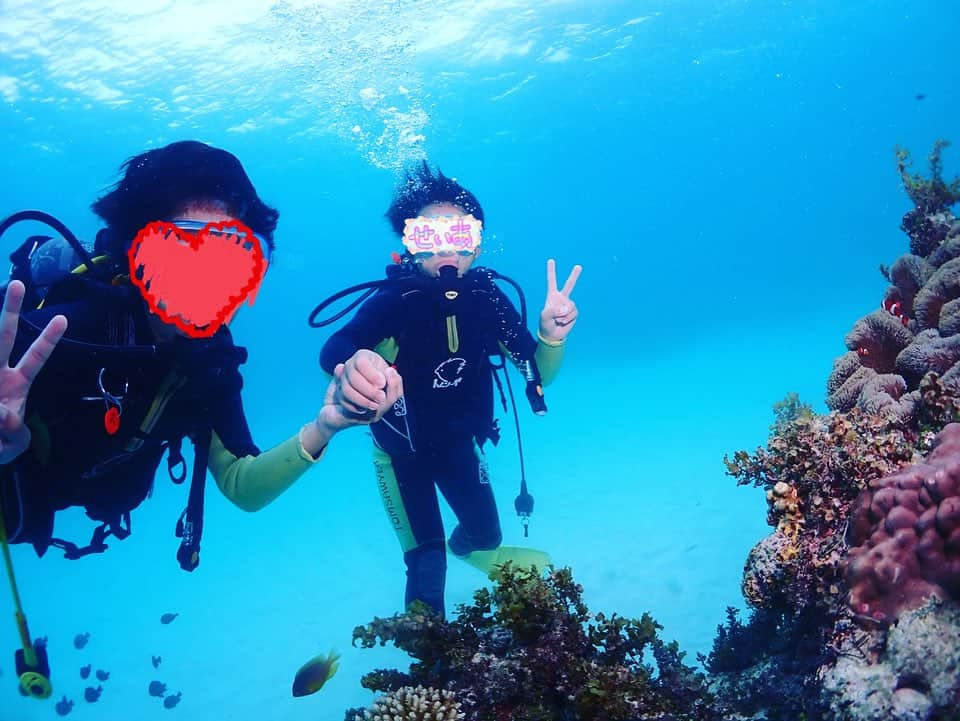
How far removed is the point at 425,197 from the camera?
6.41m

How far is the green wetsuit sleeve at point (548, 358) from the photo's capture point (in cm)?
646

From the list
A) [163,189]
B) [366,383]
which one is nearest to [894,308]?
[366,383]

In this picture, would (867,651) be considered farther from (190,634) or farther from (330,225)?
(330,225)

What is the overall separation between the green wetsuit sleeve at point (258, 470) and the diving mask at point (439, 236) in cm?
280

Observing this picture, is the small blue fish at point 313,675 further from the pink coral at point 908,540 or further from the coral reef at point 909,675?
the pink coral at point 908,540

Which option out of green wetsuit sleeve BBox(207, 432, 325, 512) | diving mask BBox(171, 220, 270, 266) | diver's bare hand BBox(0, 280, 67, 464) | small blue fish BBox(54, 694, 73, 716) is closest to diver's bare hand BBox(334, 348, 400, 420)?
green wetsuit sleeve BBox(207, 432, 325, 512)

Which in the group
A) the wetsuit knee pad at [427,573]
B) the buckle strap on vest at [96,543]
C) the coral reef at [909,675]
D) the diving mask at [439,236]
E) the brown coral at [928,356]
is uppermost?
the diving mask at [439,236]

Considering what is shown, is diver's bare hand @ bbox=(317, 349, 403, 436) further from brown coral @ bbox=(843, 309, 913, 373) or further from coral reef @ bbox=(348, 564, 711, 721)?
brown coral @ bbox=(843, 309, 913, 373)

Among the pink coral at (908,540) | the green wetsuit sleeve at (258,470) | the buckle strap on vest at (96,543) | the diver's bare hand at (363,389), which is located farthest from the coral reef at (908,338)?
the buckle strap on vest at (96,543)

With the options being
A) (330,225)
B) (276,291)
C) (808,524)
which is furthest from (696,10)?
(276,291)

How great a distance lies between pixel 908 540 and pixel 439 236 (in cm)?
454

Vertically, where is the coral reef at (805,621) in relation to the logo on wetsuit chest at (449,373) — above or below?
below

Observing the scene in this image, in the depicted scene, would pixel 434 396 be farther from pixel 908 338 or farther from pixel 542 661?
pixel 908 338
